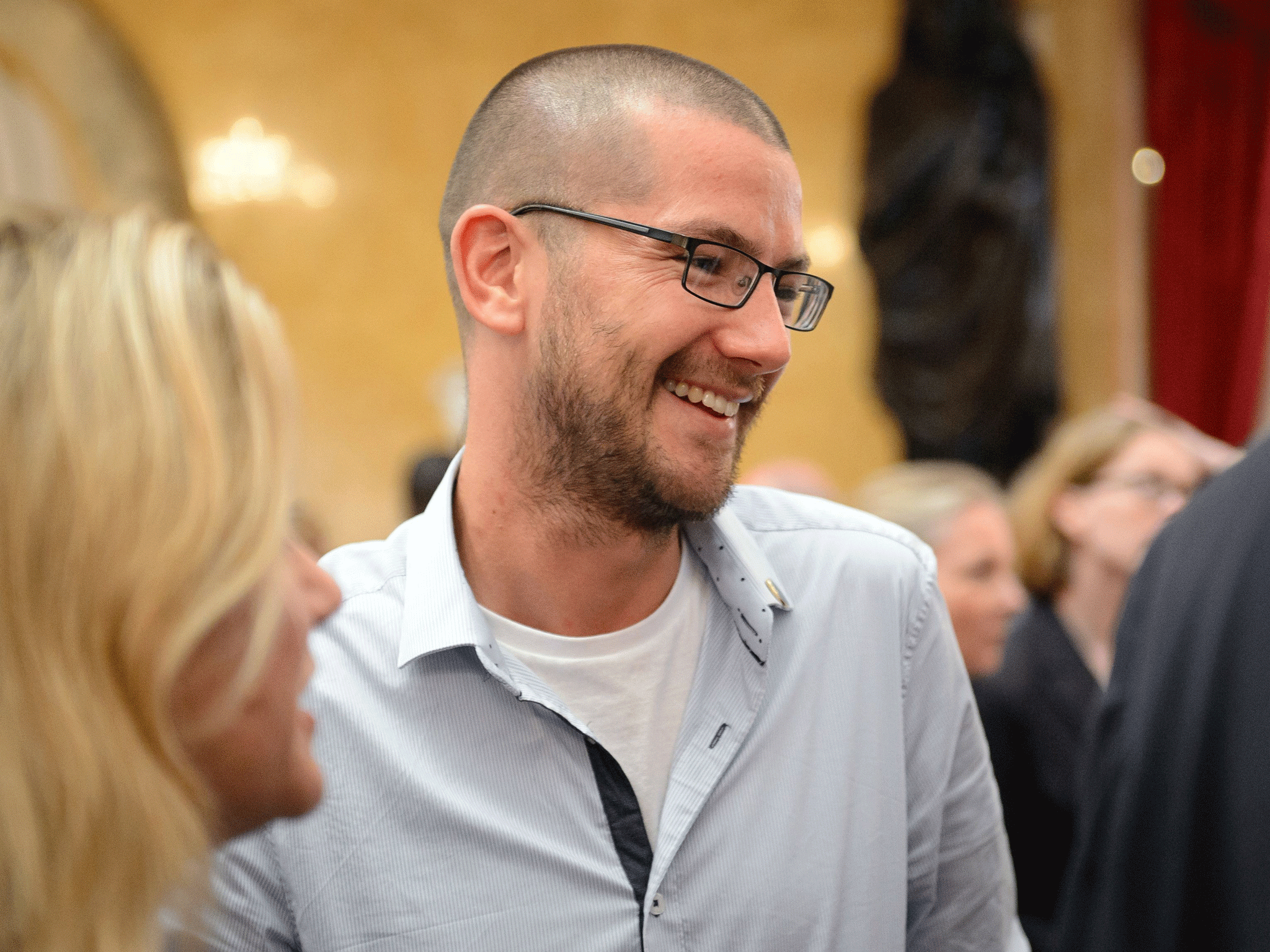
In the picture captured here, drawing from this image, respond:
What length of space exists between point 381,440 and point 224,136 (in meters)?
1.77

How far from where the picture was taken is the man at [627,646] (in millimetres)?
1159

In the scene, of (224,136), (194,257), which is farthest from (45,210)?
(224,136)

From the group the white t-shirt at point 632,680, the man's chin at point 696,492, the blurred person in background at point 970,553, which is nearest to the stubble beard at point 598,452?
the man's chin at point 696,492

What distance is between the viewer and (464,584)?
1.26 m

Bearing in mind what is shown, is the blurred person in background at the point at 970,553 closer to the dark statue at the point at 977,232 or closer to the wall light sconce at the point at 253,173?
the dark statue at the point at 977,232

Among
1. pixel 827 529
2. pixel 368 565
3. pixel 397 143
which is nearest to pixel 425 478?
pixel 368 565

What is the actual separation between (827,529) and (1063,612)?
170 cm

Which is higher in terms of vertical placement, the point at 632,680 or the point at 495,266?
the point at 495,266

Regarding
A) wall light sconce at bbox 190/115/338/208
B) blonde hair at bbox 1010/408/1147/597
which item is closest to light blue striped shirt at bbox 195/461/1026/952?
blonde hair at bbox 1010/408/1147/597

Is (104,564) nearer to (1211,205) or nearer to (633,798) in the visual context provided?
(633,798)

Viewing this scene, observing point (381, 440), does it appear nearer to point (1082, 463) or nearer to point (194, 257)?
point (1082, 463)

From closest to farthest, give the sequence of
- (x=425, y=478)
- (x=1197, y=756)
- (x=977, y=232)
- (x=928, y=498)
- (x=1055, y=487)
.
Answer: (x=1197, y=756) → (x=928, y=498) → (x=1055, y=487) → (x=425, y=478) → (x=977, y=232)

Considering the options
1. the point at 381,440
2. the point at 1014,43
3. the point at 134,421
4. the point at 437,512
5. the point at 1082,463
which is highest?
the point at 1014,43

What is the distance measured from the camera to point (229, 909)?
115 cm
